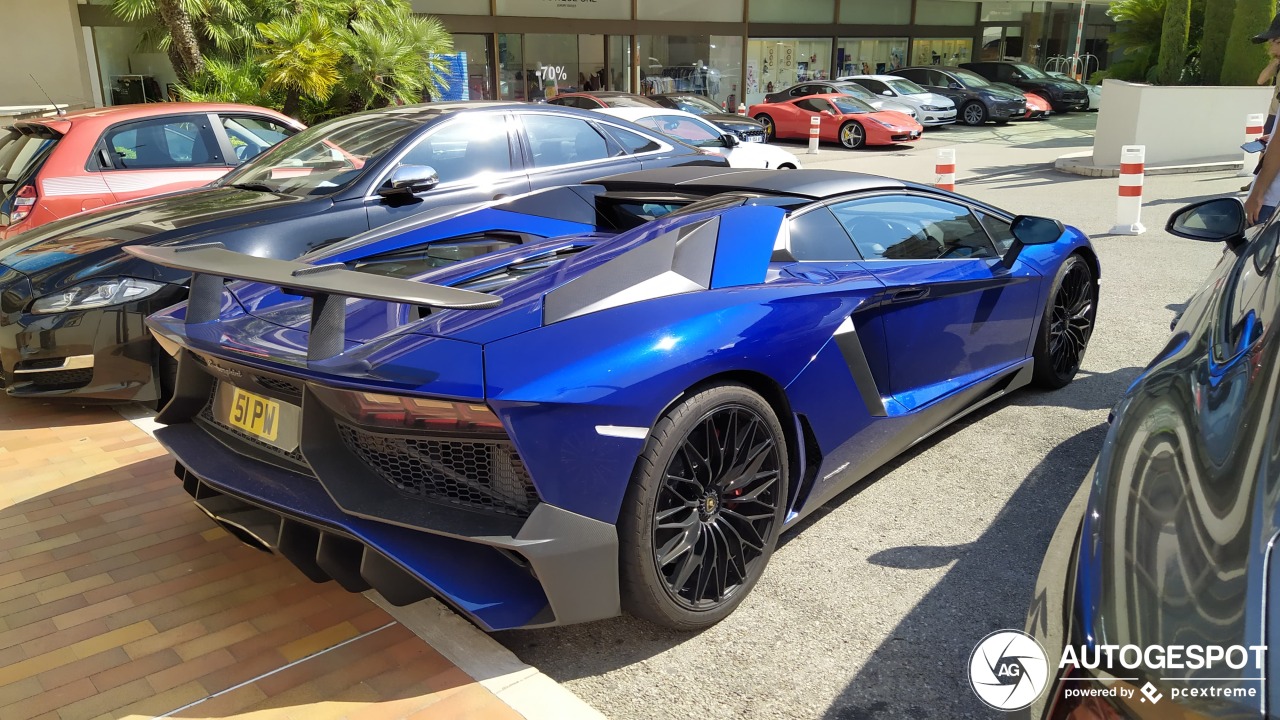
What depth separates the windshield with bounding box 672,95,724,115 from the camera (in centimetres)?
1755

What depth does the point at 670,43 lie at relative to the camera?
25547mm

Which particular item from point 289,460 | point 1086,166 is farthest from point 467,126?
point 1086,166

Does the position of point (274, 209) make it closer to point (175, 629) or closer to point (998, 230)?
point (175, 629)

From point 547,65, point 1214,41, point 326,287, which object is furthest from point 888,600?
point 547,65

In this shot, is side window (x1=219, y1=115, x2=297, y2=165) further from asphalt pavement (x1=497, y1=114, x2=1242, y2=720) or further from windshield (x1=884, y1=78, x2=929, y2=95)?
windshield (x1=884, y1=78, x2=929, y2=95)

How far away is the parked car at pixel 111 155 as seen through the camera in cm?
648

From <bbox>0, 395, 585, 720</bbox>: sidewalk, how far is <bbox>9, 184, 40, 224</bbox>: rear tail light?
117 inches

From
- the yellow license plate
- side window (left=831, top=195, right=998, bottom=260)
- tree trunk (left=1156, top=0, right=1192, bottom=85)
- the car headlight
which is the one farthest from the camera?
tree trunk (left=1156, top=0, right=1192, bottom=85)

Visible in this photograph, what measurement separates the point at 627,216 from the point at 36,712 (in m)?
2.92

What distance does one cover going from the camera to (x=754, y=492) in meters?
3.02

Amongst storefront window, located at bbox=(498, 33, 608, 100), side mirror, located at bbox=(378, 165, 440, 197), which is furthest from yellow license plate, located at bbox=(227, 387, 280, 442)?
storefront window, located at bbox=(498, 33, 608, 100)

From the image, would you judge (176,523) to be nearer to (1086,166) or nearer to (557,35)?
(1086,166)

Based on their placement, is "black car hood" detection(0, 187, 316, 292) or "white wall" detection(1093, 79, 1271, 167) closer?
"black car hood" detection(0, 187, 316, 292)

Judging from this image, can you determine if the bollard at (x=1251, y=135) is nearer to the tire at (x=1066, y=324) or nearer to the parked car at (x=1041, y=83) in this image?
the tire at (x=1066, y=324)
